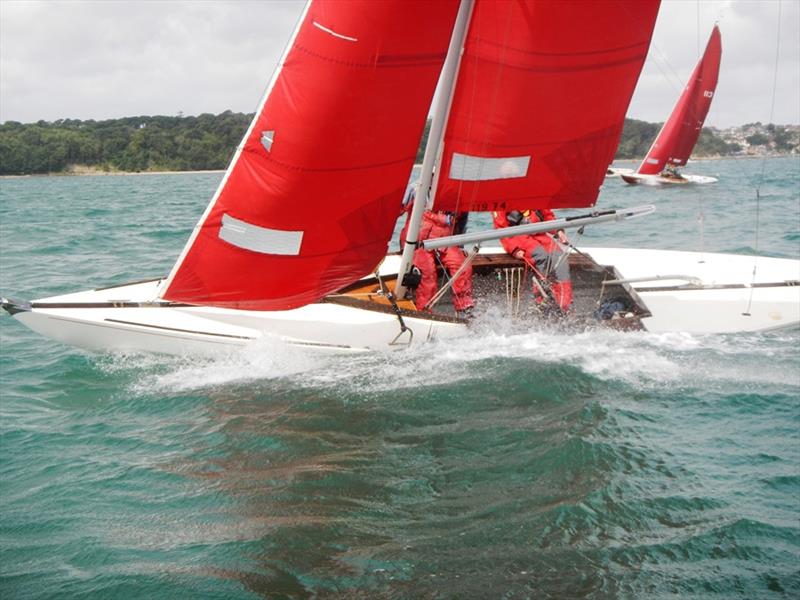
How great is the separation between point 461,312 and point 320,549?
171 inches

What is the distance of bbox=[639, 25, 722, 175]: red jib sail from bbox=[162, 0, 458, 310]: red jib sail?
2529cm

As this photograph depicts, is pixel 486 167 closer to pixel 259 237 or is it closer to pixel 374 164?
pixel 374 164

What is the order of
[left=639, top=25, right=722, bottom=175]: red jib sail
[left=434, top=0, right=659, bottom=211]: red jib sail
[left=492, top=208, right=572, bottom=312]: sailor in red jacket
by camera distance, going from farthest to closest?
[left=639, top=25, right=722, bottom=175]: red jib sail, [left=492, top=208, right=572, bottom=312]: sailor in red jacket, [left=434, top=0, right=659, bottom=211]: red jib sail

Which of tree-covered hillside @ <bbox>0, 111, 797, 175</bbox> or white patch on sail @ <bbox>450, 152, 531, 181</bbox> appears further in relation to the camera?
tree-covered hillside @ <bbox>0, 111, 797, 175</bbox>

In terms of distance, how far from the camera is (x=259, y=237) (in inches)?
285

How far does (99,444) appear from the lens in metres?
6.42

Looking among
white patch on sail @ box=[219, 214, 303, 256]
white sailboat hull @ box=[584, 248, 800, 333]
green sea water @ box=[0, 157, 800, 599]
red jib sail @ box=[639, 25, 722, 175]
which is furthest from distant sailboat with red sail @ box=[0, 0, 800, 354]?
red jib sail @ box=[639, 25, 722, 175]

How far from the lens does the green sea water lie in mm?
4586

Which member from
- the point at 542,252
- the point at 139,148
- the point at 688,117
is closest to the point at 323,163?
the point at 542,252

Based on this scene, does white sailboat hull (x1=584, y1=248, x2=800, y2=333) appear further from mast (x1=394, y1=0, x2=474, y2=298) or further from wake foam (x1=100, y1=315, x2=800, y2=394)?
mast (x1=394, y1=0, x2=474, y2=298)

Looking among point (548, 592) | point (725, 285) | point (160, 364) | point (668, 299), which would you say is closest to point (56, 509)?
point (160, 364)

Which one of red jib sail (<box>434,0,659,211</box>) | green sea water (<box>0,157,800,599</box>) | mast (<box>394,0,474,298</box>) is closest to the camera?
green sea water (<box>0,157,800,599</box>)

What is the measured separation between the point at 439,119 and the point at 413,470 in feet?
11.1

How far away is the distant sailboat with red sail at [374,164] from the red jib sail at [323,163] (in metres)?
0.01
